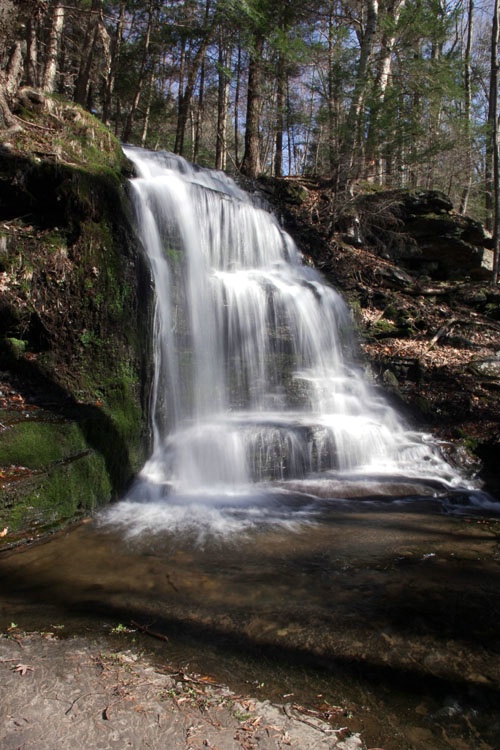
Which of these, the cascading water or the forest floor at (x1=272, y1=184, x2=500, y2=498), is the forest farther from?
the cascading water

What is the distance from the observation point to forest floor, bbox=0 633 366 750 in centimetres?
206

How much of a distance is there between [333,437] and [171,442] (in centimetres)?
263

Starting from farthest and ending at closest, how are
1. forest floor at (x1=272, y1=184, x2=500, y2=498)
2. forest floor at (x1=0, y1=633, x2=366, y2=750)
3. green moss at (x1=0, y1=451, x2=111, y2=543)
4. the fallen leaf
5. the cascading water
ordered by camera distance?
forest floor at (x1=272, y1=184, x2=500, y2=498) < the cascading water < green moss at (x1=0, y1=451, x2=111, y2=543) < the fallen leaf < forest floor at (x1=0, y1=633, x2=366, y2=750)

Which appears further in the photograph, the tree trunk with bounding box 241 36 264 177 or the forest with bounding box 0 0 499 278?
the tree trunk with bounding box 241 36 264 177

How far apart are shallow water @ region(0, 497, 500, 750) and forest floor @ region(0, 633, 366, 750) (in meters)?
0.18

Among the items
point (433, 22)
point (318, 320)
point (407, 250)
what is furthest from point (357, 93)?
point (318, 320)

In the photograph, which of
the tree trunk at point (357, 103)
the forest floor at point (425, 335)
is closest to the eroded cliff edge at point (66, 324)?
the forest floor at point (425, 335)

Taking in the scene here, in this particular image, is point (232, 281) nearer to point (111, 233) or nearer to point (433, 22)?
point (111, 233)

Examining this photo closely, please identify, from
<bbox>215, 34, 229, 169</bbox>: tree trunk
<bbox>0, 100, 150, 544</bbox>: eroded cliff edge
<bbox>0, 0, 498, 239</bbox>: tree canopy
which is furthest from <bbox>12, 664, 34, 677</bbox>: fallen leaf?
<bbox>215, 34, 229, 169</bbox>: tree trunk

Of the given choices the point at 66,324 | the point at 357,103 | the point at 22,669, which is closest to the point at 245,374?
the point at 66,324

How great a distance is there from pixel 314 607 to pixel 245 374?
608cm

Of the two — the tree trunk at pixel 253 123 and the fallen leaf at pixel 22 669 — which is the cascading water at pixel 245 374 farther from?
the tree trunk at pixel 253 123

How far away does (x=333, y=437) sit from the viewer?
764 centimetres

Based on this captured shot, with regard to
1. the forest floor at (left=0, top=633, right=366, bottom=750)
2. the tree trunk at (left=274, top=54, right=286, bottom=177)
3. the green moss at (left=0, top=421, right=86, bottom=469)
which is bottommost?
the forest floor at (left=0, top=633, right=366, bottom=750)
